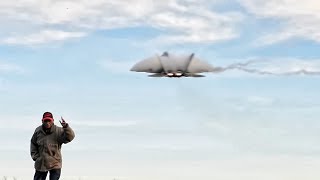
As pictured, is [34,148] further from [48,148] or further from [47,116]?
[47,116]

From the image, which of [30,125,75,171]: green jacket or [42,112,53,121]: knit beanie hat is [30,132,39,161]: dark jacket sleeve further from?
[42,112,53,121]: knit beanie hat

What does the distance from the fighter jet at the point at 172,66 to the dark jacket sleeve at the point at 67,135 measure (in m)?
9.48

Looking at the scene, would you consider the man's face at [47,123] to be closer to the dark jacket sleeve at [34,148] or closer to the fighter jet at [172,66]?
the dark jacket sleeve at [34,148]

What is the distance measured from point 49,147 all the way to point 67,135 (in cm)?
100

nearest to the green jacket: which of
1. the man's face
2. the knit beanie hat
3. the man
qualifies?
the man

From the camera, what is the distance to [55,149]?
2052cm

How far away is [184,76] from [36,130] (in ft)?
32.8

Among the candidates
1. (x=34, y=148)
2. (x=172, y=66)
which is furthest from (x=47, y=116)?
(x=172, y=66)

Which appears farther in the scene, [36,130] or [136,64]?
[136,64]

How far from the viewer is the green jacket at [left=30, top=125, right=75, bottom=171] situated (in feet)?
66.8

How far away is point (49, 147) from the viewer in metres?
20.4

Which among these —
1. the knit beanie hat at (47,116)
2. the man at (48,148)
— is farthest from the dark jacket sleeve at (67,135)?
the knit beanie hat at (47,116)

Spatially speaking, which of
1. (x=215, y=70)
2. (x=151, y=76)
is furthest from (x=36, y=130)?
(x=215, y=70)

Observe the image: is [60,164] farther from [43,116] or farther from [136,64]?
[136,64]
